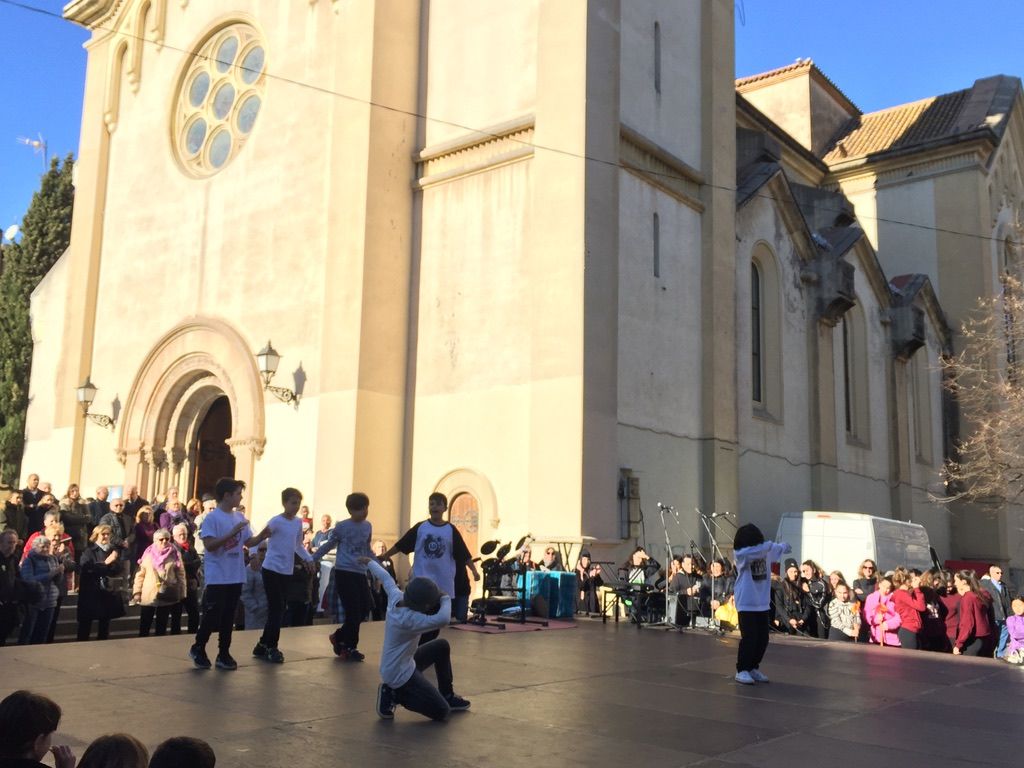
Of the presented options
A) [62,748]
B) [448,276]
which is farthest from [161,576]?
[62,748]

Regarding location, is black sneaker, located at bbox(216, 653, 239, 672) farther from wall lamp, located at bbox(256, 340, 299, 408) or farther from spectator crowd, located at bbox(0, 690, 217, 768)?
wall lamp, located at bbox(256, 340, 299, 408)

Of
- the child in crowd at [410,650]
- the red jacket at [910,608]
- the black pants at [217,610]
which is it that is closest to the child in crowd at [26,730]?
the child in crowd at [410,650]

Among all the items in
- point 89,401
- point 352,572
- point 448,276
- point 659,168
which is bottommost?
point 352,572

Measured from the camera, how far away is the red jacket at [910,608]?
570 inches

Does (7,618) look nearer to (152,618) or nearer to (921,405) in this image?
(152,618)

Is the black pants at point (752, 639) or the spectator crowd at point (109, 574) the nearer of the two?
the black pants at point (752, 639)

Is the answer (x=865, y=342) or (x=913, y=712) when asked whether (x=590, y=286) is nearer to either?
(x=913, y=712)

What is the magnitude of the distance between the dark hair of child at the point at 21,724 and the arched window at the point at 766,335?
20.4 meters

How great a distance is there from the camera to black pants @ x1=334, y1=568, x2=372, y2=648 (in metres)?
9.98

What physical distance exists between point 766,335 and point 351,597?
15.9 m

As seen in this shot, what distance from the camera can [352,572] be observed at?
10.0 meters

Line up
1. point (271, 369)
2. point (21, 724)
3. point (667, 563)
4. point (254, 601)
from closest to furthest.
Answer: point (21, 724)
point (254, 601)
point (667, 563)
point (271, 369)

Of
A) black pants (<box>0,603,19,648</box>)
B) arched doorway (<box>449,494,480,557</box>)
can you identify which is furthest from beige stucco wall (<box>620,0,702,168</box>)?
black pants (<box>0,603,19,648</box>)

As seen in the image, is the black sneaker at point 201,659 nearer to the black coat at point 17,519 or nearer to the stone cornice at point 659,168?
the black coat at point 17,519
